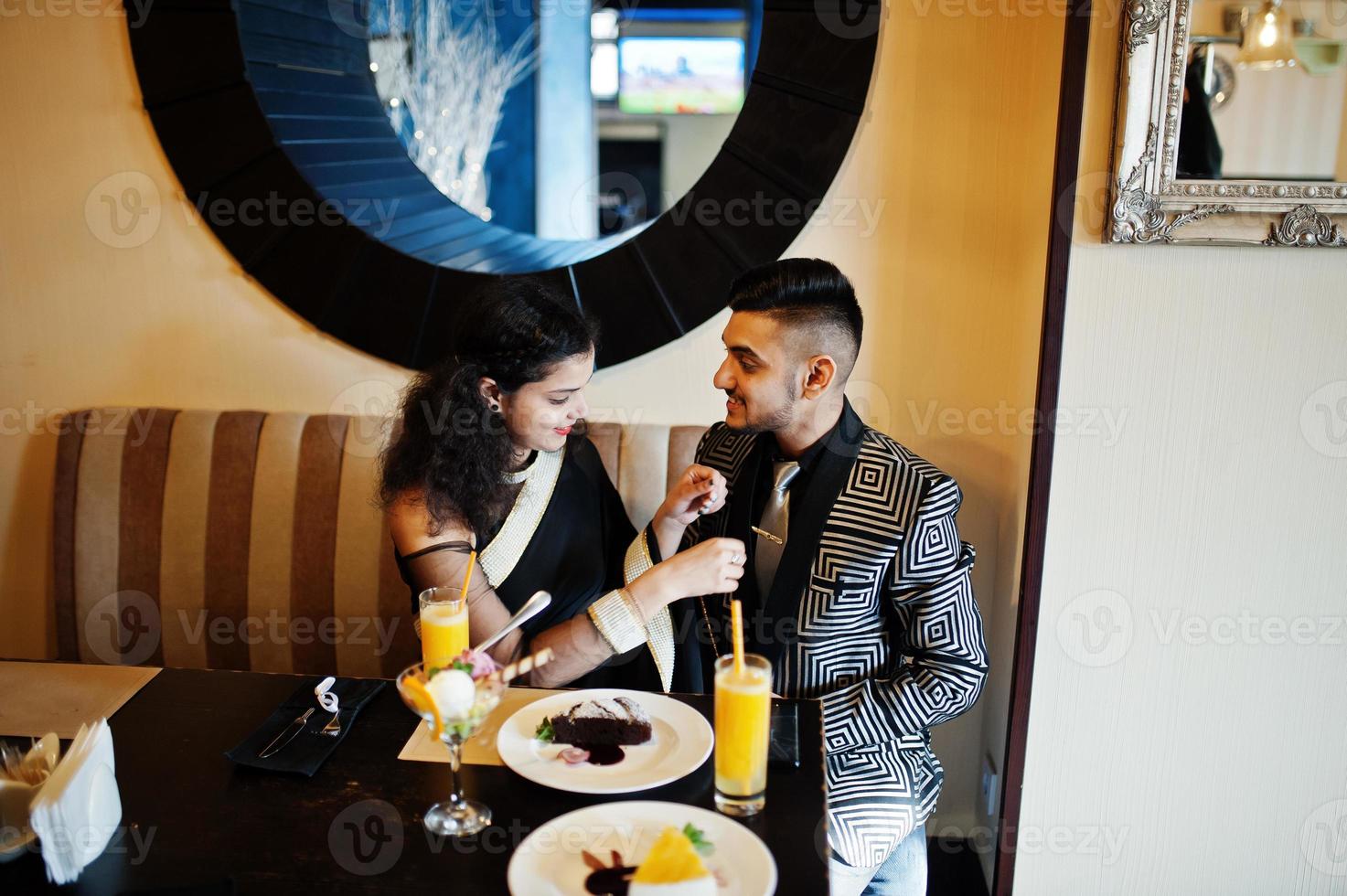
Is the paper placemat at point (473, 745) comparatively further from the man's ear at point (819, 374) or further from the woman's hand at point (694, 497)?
the man's ear at point (819, 374)

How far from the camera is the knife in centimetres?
128

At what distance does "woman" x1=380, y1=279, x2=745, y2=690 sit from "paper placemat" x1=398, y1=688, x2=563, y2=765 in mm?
189

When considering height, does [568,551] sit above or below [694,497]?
below

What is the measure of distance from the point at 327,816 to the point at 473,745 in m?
0.21

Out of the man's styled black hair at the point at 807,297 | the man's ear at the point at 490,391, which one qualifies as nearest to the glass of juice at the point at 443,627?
the man's ear at the point at 490,391

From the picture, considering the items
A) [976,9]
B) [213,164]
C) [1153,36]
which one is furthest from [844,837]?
[213,164]

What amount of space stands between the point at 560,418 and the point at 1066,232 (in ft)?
2.95

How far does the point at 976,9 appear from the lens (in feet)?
6.54

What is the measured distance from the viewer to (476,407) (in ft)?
5.69

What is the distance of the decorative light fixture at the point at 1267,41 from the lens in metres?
1.54

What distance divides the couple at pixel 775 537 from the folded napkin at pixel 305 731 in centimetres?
24

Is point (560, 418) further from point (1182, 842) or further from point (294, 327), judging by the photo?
point (1182, 842)

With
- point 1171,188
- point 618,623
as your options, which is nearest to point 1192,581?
point 1171,188

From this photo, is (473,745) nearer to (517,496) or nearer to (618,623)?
(618,623)
